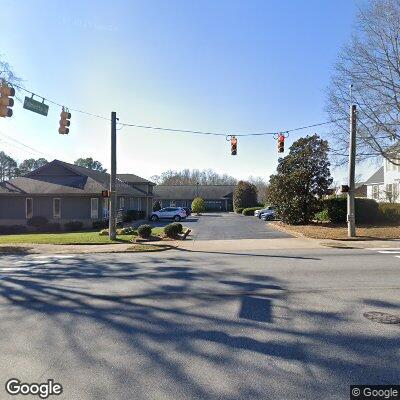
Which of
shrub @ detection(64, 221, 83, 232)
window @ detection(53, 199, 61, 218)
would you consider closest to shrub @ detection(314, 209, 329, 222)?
shrub @ detection(64, 221, 83, 232)

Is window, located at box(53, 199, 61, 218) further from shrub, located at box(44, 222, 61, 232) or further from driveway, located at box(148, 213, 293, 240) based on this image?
driveway, located at box(148, 213, 293, 240)

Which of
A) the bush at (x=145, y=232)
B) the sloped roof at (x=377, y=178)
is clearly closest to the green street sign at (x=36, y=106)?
the bush at (x=145, y=232)

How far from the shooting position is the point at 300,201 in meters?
30.0

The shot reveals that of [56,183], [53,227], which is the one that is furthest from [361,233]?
[56,183]

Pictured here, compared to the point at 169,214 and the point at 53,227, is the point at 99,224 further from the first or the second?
the point at 169,214

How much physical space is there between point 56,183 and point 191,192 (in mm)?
52597

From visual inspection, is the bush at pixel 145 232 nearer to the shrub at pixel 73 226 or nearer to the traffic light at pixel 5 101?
the traffic light at pixel 5 101

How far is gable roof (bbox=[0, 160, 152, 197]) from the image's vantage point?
32281mm

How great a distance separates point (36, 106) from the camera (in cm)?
1498

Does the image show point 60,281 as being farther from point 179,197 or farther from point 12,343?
point 179,197

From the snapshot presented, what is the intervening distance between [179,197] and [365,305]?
255ft

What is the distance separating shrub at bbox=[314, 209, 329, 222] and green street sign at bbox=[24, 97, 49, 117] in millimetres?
20989

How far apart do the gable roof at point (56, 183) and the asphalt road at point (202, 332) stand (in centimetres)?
2160

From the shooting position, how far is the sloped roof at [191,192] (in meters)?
84.4
